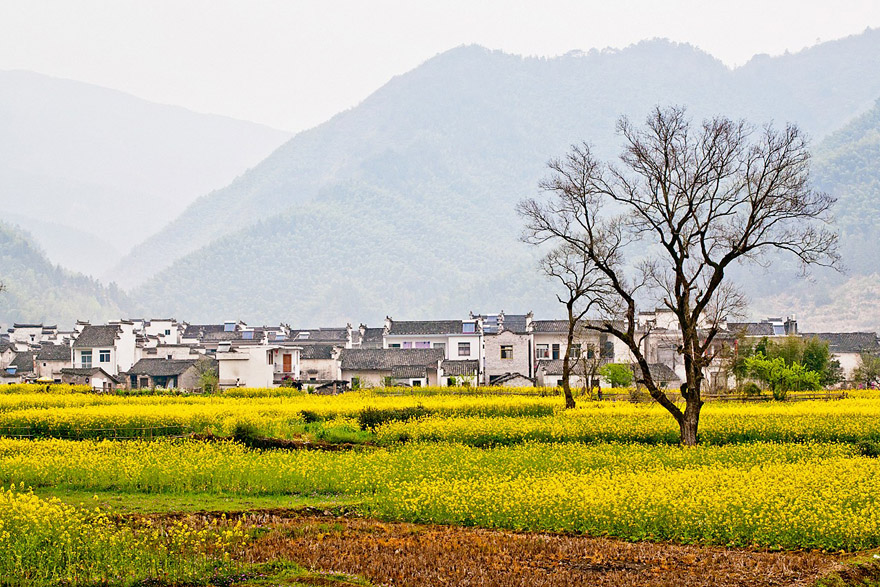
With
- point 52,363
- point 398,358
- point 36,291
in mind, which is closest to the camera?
point 398,358

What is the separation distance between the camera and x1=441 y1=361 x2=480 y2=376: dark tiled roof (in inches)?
3009

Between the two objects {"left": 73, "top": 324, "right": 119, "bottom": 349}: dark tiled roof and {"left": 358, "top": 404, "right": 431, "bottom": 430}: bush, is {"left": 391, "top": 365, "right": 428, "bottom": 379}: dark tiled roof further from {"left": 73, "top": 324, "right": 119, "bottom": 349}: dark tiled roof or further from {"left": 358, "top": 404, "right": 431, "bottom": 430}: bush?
{"left": 358, "top": 404, "right": 431, "bottom": 430}: bush

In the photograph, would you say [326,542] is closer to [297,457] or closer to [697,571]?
[697,571]

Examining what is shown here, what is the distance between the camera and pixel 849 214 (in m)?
173

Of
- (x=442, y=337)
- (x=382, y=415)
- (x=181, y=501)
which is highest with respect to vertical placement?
(x=442, y=337)

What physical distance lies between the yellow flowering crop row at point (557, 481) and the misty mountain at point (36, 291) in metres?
160

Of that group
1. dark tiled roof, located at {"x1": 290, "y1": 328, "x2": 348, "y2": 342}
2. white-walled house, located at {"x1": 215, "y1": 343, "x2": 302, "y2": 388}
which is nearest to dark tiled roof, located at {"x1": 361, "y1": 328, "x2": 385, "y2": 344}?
dark tiled roof, located at {"x1": 290, "y1": 328, "x2": 348, "y2": 342}

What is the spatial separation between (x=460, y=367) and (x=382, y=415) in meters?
43.5

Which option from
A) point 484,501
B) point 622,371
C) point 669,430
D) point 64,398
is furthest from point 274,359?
point 484,501

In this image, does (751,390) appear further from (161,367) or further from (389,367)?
(161,367)

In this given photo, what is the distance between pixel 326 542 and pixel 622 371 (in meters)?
55.0

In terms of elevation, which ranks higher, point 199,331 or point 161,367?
point 199,331

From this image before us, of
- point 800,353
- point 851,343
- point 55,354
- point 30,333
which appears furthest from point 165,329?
point 851,343

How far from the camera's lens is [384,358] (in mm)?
79000
